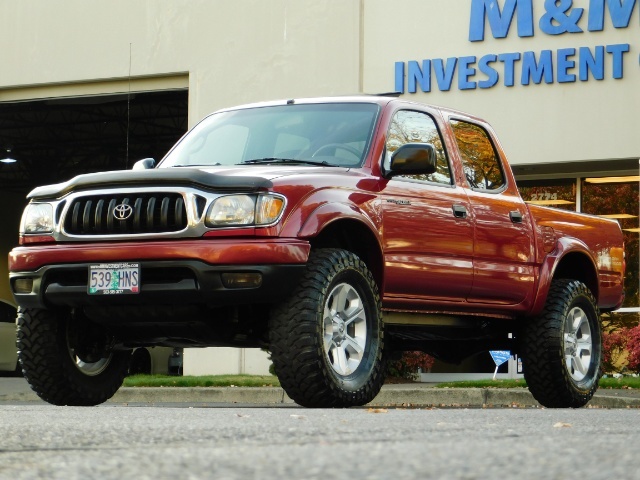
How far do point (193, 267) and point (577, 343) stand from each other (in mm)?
3956

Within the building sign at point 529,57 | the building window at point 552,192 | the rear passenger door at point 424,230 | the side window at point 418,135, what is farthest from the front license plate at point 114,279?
the building window at point 552,192

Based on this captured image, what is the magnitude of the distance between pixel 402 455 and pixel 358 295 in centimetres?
391

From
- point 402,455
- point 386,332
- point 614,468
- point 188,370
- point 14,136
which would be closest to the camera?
point 614,468

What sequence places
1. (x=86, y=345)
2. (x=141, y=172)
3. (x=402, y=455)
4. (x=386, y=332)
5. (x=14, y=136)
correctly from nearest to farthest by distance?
(x=402, y=455) < (x=141, y=172) < (x=86, y=345) < (x=386, y=332) < (x=14, y=136)

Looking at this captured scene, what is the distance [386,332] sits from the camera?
9.27 m

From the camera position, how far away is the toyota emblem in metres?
7.90

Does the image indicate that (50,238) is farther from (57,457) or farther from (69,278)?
(57,457)

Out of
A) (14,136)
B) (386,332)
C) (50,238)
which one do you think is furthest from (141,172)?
(14,136)

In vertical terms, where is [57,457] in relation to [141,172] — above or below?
below

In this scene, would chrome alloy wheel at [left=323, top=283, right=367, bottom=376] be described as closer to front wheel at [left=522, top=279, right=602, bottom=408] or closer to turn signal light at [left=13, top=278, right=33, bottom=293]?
turn signal light at [left=13, top=278, right=33, bottom=293]

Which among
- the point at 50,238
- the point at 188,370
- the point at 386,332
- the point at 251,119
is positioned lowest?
the point at 188,370

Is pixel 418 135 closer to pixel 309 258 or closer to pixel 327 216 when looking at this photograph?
pixel 327 216

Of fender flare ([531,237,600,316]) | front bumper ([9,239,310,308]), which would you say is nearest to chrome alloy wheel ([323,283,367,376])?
front bumper ([9,239,310,308])

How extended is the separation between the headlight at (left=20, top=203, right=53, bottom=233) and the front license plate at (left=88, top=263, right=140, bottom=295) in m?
0.57
